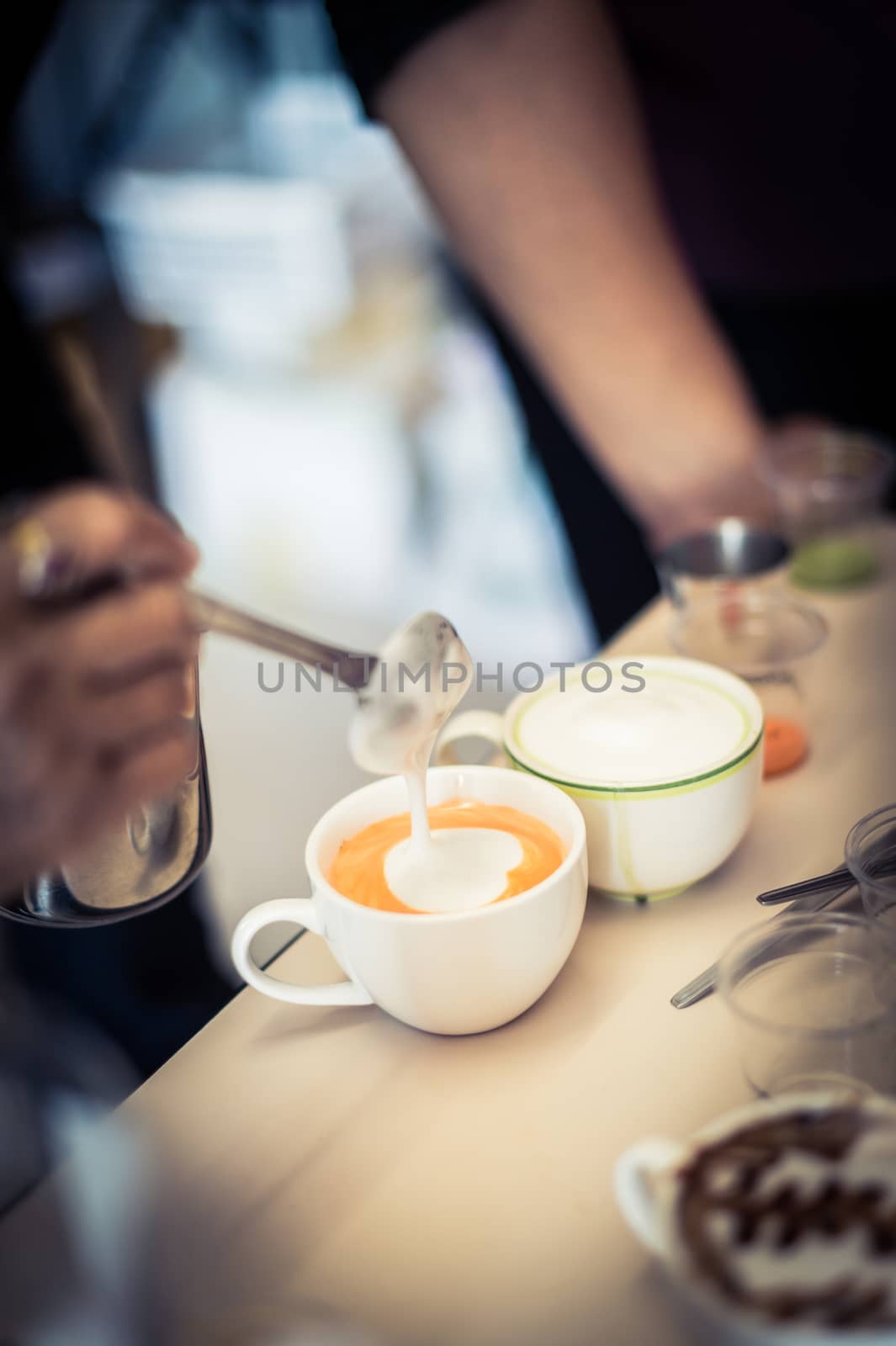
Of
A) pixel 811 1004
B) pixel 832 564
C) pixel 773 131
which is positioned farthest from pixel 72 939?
pixel 773 131

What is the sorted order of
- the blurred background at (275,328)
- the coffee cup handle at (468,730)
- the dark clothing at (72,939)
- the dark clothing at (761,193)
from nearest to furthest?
the coffee cup handle at (468,730) → the dark clothing at (72,939) → the dark clothing at (761,193) → the blurred background at (275,328)

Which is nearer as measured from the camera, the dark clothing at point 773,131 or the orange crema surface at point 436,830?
the orange crema surface at point 436,830

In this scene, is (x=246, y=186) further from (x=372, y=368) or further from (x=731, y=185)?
(x=731, y=185)

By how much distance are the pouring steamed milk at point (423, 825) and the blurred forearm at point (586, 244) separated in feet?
2.09

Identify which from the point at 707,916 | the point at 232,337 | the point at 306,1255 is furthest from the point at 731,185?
the point at 232,337

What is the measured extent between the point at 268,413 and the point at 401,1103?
92.0 inches

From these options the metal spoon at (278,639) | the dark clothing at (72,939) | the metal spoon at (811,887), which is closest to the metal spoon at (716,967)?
the metal spoon at (811,887)

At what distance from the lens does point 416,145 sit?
1.17 m

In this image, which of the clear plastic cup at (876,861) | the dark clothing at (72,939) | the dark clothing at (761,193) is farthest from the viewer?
the dark clothing at (761,193)

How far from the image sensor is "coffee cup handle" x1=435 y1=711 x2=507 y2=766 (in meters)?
0.76

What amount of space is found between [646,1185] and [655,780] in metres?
0.24

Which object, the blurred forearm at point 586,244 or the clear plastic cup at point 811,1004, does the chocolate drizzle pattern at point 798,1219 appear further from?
the blurred forearm at point 586,244

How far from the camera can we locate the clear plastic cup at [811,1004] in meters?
0.57

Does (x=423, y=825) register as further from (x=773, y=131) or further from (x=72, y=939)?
(x=773, y=131)
